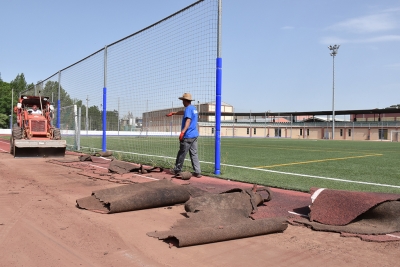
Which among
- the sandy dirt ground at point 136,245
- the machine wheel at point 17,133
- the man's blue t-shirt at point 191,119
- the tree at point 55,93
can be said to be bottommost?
the sandy dirt ground at point 136,245

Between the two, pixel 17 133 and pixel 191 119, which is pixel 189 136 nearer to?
pixel 191 119

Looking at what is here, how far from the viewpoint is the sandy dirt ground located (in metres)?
3.57

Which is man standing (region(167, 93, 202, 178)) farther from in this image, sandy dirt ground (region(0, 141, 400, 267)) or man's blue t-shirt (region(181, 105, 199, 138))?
sandy dirt ground (region(0, 141, 400, 267))

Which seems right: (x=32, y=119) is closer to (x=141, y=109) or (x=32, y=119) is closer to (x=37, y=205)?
(x=141, y=109)

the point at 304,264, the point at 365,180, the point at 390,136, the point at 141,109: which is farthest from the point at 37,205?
the point at 390,136

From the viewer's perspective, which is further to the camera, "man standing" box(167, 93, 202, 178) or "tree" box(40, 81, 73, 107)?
"tree" box(40, 81, 73, 107)

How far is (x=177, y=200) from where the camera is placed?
19.7ft

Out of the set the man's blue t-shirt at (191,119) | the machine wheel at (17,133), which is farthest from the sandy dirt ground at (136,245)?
the machine wheel at (17,133)

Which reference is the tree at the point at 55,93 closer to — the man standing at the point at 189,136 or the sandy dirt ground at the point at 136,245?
the man standing at the point at 189,136

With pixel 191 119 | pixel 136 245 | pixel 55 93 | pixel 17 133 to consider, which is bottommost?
pixel 136 245

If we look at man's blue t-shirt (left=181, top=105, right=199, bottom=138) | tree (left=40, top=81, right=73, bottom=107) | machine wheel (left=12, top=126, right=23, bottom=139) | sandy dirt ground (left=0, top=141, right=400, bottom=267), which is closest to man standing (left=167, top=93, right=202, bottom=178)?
man's blue t-shirt (left=181, top=105, right=199, bottom=138)

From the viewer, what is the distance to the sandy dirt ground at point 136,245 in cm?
357

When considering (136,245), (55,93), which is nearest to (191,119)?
(136,245)

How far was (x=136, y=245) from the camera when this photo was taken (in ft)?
13.2
